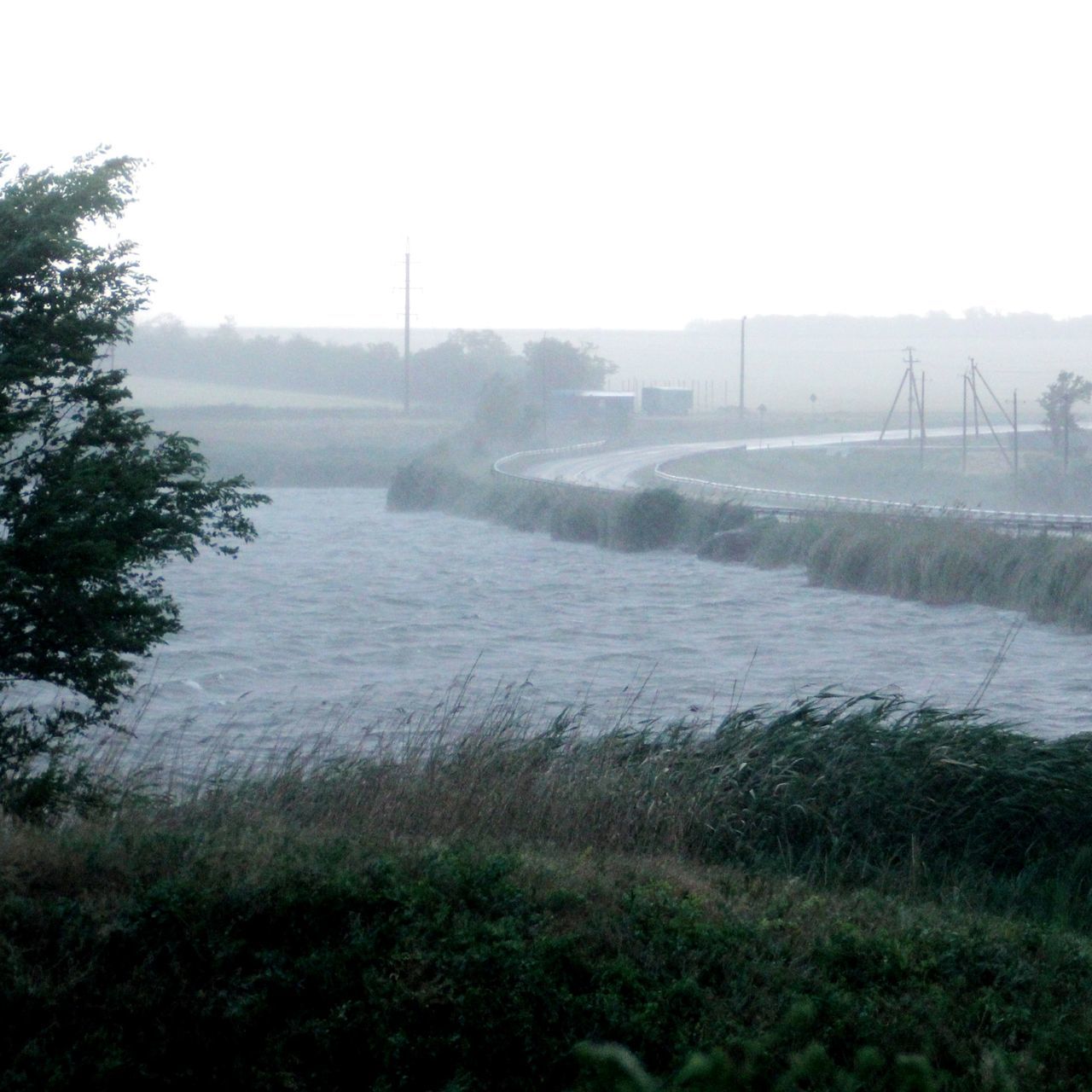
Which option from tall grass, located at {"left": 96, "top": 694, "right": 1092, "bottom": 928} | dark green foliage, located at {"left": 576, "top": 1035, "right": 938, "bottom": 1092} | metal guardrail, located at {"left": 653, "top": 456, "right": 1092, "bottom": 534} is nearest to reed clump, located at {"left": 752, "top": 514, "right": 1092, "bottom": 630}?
metal guardrail, located at {"left": 653, "top": 456, "right": 1092, "bottom": 534}

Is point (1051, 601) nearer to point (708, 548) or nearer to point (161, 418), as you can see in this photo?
point (708, 548)

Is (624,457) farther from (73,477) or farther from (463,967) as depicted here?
(463,967)

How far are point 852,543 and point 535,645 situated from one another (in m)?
10.7

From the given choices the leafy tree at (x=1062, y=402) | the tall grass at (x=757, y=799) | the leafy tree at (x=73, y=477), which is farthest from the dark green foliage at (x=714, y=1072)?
the leafy tree at (x=1062, y=402)

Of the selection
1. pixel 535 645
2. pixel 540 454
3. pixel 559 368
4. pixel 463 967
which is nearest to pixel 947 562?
pixel 535 645

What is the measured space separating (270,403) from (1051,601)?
6687 cm

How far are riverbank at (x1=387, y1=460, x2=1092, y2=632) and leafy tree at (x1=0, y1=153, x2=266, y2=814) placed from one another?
21.7 m

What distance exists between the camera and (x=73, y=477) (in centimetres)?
888

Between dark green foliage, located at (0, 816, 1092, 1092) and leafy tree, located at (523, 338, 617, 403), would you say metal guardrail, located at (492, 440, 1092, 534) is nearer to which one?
dark green foliage, located at (0, 816, 1092, 1092)

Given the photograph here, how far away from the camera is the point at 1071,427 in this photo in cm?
5853

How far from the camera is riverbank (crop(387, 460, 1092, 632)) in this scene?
2856 centimetres

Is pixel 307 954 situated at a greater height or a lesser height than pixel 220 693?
greater

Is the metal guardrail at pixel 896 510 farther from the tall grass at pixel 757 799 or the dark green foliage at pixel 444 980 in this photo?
the dark green foliage at pixel 444 980

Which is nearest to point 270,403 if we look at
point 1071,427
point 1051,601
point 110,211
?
point 1071,427
